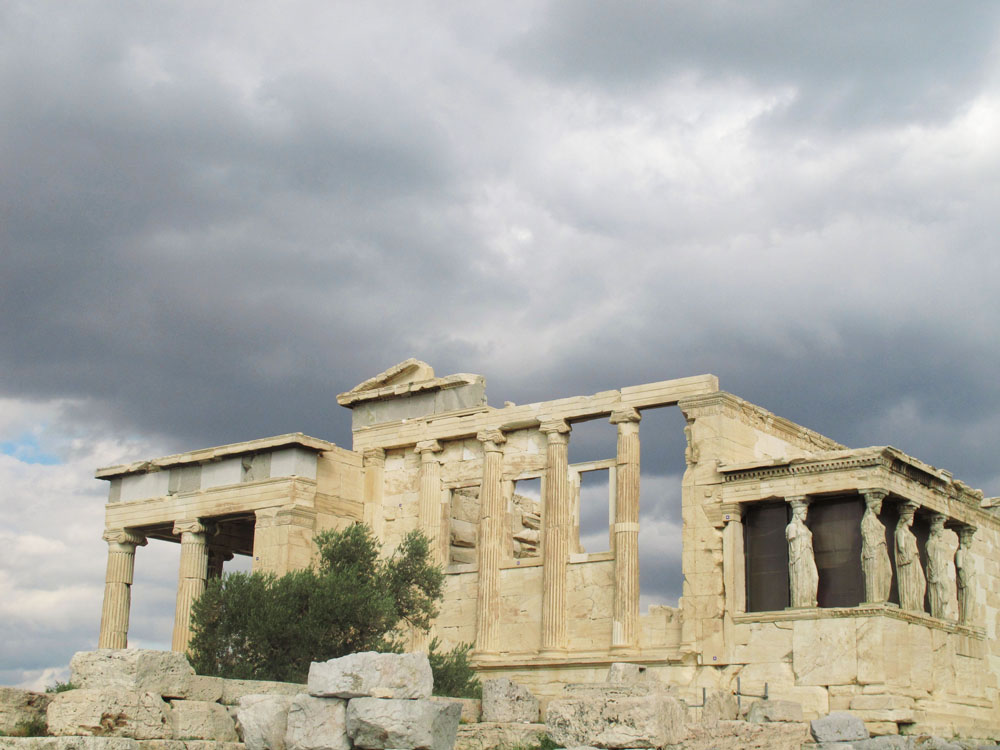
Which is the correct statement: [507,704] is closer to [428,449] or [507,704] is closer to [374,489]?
[428,449]

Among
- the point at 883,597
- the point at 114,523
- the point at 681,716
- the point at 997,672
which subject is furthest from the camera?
the point at 114,523

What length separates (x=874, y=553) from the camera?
60.1ft

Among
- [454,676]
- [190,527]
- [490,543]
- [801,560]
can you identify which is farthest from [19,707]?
[190,527]

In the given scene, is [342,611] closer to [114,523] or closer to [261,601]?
[261,601]

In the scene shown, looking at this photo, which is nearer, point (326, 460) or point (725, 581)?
point (725, 581)

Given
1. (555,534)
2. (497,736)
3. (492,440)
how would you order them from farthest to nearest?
(492,440) → (555,534) → (497,736)

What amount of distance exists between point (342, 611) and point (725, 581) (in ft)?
18.9

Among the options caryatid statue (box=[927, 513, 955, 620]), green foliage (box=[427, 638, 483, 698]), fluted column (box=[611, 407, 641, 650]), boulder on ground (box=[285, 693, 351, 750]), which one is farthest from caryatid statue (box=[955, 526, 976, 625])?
boulder on ground (box=[285, 693, 351, 750])

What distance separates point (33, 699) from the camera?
36.5ft

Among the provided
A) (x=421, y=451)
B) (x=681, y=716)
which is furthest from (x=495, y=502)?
(x=681, y=716)

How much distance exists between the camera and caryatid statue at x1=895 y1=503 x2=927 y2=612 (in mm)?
19031

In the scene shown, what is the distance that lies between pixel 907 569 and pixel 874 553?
43.7 inches

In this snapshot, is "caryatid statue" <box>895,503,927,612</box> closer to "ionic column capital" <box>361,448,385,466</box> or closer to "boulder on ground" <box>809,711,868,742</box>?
"boulder on ground" <box>809,711,868,742</box>

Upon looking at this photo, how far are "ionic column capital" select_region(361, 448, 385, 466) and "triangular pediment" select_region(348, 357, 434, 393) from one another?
1190 mm
